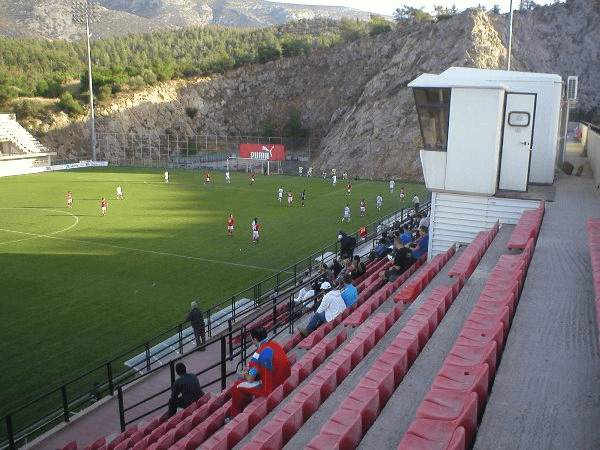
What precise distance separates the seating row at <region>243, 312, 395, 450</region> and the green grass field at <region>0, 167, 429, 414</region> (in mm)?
7786

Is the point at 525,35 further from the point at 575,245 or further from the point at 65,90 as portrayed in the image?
the point at 575,245

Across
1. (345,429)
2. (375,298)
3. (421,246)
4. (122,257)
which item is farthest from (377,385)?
(122,257)

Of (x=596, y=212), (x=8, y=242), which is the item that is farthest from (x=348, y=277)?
(x=8, y=242)

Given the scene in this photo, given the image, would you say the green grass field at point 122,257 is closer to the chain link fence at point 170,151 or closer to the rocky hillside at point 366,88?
the rocky hillside at point 366,88

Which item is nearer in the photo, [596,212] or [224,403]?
[224,403]

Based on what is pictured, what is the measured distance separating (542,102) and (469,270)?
8.53m

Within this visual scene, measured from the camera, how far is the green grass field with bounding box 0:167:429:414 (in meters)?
14.2

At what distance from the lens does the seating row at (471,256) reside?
356 inches

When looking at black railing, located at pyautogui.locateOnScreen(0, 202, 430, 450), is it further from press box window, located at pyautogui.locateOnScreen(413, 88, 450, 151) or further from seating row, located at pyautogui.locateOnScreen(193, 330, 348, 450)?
press box window, located at pyautogui.locateOnScreen(413, 88, 450, 151)

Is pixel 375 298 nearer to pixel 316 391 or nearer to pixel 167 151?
pixel 316 391

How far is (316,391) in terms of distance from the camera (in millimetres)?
6055

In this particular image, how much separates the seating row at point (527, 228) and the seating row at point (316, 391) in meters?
2.86

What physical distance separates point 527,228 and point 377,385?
6858 millimetres

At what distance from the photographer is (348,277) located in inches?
481
